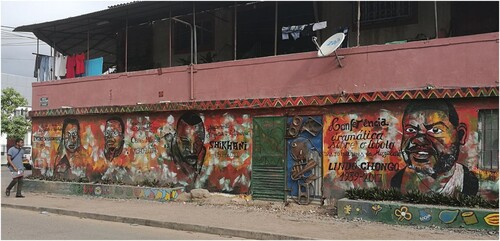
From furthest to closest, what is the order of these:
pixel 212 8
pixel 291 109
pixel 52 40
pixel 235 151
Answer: pixel 52 40 → pixel 212 8 → pixel 235 151 → pixel 291 109

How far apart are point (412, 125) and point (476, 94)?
133 cm

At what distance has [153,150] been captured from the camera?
13.4 meters

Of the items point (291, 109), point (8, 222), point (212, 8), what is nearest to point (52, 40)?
point (212, 8)

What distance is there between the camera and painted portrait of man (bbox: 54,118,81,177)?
15.3 metres

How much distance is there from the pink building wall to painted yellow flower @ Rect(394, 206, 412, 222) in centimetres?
247

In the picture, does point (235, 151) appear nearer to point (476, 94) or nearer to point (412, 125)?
point (412, 125)

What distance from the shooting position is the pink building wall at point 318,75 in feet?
29.4

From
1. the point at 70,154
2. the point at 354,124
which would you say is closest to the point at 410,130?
the point at 354,124

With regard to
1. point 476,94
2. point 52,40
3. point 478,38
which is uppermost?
point 52,40

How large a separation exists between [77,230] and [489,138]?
7.89 meters

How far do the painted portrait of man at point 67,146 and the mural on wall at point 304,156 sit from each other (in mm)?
7778

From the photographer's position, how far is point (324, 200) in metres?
10.4

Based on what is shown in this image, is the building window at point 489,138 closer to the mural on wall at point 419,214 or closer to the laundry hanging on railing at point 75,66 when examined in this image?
the mural on wall at point 419,214

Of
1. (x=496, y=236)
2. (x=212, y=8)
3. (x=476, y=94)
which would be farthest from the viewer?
(x=212, y=8)
